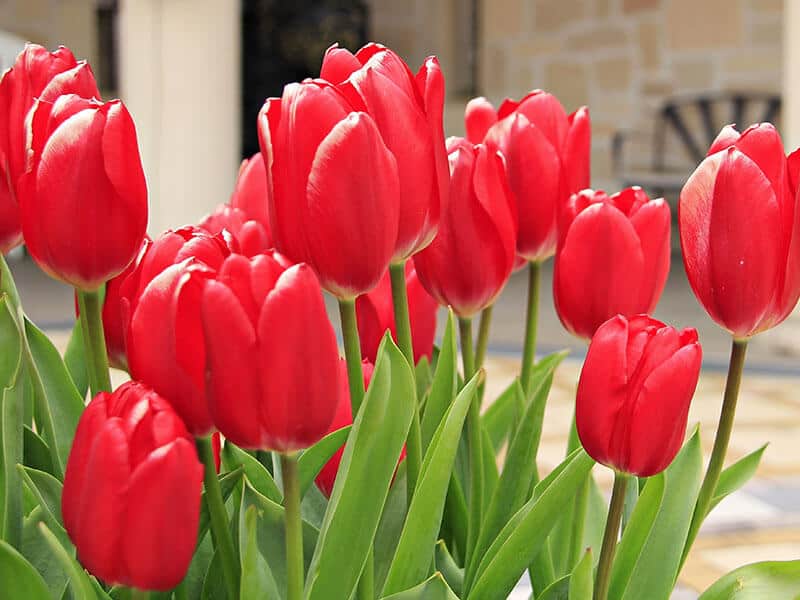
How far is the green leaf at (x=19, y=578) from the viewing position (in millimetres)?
368

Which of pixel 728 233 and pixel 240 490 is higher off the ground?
pixel 728 233

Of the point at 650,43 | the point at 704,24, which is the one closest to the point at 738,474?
the point at 704,24

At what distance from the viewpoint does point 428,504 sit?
0.42 m

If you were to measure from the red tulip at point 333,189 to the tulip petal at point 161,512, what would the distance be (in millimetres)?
80

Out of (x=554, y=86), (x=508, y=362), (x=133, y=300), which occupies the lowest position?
(x=508, y=362)

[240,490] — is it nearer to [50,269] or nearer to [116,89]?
[50,269]

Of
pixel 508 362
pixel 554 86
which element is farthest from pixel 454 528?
pixel 554 86

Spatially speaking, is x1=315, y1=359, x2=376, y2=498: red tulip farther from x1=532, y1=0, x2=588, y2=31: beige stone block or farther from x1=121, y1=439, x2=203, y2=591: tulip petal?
x1=532, y1=0, x2=588, y2=31: beige stone block

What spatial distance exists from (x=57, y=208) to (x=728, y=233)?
22 cm

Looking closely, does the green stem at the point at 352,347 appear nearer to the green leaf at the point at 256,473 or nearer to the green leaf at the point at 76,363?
the green leaf at the point at 256,473

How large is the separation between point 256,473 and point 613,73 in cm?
673

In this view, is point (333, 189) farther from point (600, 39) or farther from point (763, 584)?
point (600, 39)

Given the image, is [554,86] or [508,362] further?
[554,86]

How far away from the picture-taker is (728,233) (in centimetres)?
43
